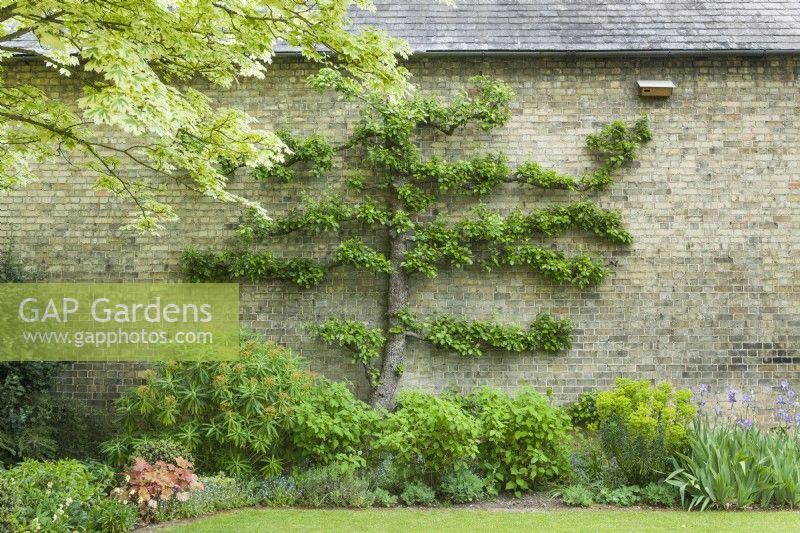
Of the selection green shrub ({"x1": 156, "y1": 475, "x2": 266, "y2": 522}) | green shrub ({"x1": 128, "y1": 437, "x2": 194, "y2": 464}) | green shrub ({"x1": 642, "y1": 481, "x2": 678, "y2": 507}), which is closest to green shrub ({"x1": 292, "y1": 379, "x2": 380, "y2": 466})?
green shrub ({"x1": 156, "y1": 475, "x2": 266, "y2": 522})

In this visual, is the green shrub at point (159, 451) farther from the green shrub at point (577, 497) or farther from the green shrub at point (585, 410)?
the green shrub at point (585, 410)

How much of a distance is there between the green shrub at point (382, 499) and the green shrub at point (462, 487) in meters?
0.50

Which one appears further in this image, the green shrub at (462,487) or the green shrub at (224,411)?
the green shrub at (224,411)

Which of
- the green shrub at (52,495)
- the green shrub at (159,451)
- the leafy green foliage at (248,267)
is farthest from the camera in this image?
the leafy green foliage at (248,267)

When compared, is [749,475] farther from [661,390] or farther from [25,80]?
[25,80]

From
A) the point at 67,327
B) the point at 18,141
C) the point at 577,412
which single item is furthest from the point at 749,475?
the point at 67,327

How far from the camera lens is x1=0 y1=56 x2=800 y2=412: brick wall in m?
8.80

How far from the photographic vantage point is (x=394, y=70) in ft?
18.9

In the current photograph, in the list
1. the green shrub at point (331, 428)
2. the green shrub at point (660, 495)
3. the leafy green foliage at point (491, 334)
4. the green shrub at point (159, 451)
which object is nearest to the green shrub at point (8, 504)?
the green shrub at point (159, 451)

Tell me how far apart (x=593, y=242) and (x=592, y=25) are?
9.17 feet

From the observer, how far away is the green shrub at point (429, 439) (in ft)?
21.2

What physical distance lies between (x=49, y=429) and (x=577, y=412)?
5867 millimetres

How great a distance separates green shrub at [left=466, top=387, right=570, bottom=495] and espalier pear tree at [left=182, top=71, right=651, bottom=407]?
1.81m

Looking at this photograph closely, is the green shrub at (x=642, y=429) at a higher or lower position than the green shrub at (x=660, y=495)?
higher
